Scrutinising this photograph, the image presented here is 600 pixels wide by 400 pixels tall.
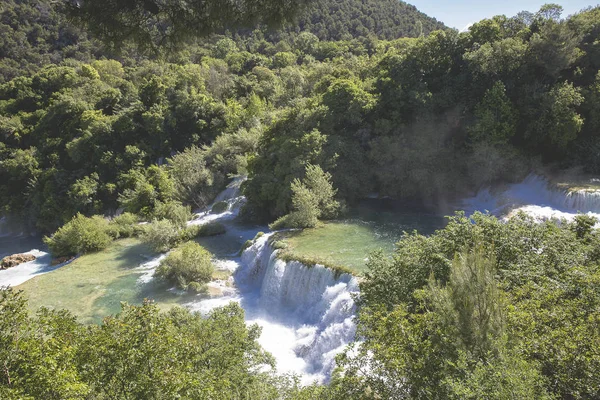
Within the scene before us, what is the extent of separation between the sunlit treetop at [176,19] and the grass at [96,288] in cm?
1365

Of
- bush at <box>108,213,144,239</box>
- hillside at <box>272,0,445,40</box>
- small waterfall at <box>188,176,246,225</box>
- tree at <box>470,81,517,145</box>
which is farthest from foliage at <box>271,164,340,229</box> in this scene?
hillside at <box>272,0,445,40</box>

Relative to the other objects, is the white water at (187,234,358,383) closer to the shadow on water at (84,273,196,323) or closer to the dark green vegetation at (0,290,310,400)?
the shadow on water at (84,273,196,323)

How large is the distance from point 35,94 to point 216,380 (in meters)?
51.1

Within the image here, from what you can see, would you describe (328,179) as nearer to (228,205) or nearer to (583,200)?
(228,205)

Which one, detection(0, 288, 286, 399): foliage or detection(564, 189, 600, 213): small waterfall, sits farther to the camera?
detection(564, 189, 600, 213): small waterfall

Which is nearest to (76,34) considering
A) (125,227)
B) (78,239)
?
(125,227)

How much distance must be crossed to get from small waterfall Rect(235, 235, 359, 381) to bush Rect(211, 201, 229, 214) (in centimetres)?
951

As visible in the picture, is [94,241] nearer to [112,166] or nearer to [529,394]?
[112,166]

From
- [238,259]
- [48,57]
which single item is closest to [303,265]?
[238,259]

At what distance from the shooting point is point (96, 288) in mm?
19500

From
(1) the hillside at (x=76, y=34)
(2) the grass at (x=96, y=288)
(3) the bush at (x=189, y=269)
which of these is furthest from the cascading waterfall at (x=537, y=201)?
(1) the hillside at (x=76, y=34)

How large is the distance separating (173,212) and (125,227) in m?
4.18

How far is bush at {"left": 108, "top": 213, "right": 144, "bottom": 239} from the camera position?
26984mm

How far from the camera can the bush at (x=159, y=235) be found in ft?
76.6
